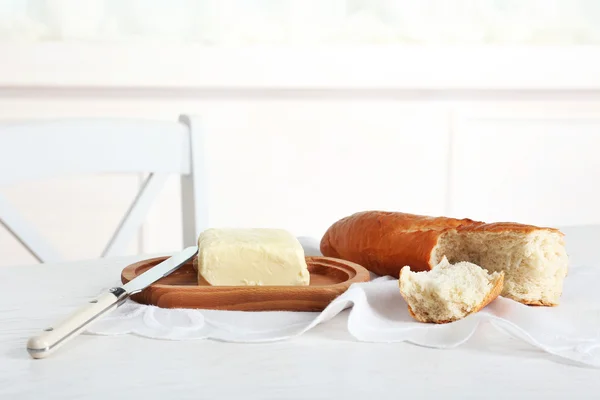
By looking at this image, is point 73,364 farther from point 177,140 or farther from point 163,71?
point 163,71

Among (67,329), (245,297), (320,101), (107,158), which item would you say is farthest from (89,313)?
(320,101)

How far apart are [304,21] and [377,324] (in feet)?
5.65

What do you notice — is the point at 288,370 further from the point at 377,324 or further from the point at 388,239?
the point at 388,239

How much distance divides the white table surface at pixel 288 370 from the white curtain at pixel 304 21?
151 cm

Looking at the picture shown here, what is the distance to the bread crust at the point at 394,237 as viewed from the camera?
933mm

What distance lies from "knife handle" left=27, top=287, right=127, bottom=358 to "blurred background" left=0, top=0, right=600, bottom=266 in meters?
1.42

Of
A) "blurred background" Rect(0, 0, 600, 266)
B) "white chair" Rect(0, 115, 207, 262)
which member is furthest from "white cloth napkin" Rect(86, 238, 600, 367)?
"blurred background" Rect(0, 0, 600, 266)

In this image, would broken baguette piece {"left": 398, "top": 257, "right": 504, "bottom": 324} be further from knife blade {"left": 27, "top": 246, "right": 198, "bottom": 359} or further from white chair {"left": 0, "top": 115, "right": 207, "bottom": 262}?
white chair {"left": 0, "top": 115, "right": 207, "bottom": 262}

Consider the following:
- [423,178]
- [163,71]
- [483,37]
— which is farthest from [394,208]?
[163,71]

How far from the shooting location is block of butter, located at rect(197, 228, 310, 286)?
87 centimetres

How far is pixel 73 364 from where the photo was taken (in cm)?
68

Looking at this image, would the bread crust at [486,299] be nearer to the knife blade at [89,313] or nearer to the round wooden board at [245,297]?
the round wooden board at [245,297]

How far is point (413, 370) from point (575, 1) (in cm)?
225

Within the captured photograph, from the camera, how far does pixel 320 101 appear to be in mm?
2414
